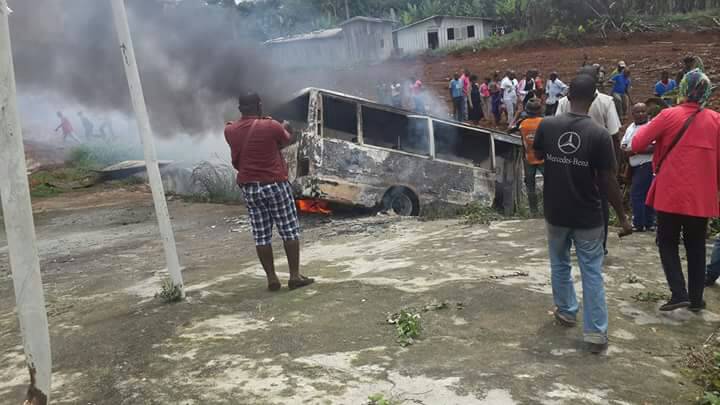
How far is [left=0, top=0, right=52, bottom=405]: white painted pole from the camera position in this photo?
8.79ft

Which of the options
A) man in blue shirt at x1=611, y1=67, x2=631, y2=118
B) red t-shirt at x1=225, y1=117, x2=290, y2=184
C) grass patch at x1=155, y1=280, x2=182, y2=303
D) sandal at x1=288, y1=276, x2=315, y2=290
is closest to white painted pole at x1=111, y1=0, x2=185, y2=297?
grass patch at x1=155, y1=280, x2=182, y2=303

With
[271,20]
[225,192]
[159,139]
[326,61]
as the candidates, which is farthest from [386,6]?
[225,192]

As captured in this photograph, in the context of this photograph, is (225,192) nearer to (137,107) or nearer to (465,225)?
(465,225)

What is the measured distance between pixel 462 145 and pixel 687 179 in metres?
6.48

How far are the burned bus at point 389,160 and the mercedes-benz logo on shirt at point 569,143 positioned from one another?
4.99 metres

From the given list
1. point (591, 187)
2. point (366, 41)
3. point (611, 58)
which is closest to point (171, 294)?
point (591, 187)

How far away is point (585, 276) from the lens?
351 centimetres

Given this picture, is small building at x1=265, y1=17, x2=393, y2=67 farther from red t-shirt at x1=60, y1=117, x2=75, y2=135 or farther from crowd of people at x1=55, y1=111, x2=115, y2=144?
red t-shirt at x1=60, y1=117, x2=75, y2=135

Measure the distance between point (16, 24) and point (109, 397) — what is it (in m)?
6.89

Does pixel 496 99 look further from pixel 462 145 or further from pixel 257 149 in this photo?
pixel 257 149

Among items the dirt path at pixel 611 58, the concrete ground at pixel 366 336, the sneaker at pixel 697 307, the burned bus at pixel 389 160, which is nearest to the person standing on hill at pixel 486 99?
the dirt path at pixel 611 58

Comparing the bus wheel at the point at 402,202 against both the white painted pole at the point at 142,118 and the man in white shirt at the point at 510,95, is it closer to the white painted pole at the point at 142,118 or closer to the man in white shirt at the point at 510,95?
the white painted pole at the point at 142,118

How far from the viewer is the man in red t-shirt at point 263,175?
4.51 m

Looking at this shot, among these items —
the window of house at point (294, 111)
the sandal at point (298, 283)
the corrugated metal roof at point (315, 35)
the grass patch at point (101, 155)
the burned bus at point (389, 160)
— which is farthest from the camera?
the corrugated metal roof at point (315, 35)
